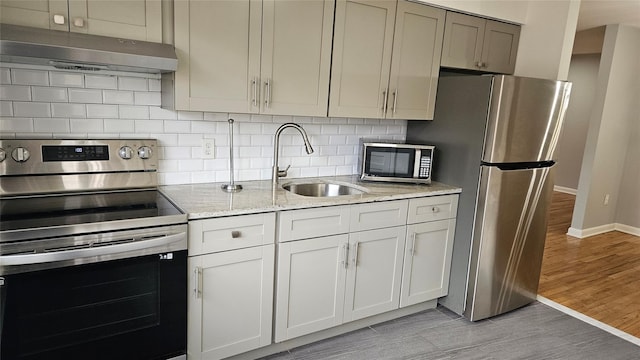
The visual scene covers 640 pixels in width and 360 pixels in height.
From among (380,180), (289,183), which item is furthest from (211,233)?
(380,180)

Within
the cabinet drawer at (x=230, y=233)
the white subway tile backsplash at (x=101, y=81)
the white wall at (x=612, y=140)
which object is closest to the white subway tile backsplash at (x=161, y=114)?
the white subway tile backsplash at (x=101, y=81)

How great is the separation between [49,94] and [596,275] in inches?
177

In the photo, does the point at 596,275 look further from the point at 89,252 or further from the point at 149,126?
the point at 89,252

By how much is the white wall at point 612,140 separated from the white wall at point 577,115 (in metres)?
1.49

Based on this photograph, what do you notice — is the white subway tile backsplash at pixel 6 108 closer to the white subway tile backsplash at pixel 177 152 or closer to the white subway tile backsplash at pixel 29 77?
the white subway tile backsplash at pixel 29 77

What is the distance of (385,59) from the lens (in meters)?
2.69

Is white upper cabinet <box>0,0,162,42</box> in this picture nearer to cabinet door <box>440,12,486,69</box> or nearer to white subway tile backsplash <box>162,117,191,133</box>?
white subway tile backsplash <box>162,117,191,133</box>

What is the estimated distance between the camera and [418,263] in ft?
9.27

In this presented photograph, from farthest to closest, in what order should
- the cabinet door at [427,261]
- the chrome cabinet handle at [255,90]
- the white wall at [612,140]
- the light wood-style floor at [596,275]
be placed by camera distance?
the white wall at [612,140] < the light wood-style floor at [596,275] < the cabinet door at [427,261] < the chrome cabinet handle at [255,90]

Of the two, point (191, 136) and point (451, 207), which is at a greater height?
point (191, 136)

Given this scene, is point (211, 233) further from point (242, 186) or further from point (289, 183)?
point (289, 183)

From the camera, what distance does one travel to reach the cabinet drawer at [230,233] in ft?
6.39

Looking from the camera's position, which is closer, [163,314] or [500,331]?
[163,314]

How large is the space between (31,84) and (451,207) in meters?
2.54
